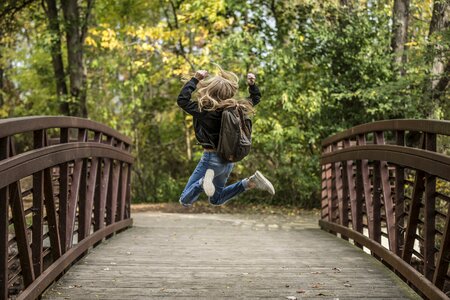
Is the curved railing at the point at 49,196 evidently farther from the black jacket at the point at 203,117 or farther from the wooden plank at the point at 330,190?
the wooden plank at the point at 330,190

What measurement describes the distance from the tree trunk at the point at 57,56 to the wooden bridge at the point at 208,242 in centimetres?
828

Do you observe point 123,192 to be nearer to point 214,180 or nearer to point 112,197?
point 112,197

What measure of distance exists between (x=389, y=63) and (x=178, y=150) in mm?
6350

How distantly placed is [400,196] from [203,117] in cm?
197

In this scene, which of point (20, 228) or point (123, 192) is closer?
point (20, 228)

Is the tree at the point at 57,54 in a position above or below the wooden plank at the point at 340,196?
above

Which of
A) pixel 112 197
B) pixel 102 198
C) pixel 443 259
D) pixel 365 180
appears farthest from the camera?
pixel 112 197

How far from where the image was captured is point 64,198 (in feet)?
19.4

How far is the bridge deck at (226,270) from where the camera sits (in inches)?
214

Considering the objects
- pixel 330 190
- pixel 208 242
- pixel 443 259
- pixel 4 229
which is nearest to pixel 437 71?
pixel 330 190

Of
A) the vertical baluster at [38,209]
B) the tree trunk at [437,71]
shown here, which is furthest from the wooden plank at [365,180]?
the tree trunk at [437,71]

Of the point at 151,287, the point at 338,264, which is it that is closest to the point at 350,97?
the point at 338,264

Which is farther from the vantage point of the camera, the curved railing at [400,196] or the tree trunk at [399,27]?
the tree trunk at [399,27]

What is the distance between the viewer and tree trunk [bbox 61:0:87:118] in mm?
16875
